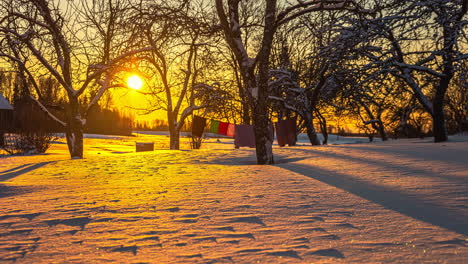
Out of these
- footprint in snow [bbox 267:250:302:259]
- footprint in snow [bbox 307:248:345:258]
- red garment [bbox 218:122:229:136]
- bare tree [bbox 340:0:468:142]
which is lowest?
footprint in snow [bbox 267:250:302:259]

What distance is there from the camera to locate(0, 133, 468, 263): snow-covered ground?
Result: 8.25ft

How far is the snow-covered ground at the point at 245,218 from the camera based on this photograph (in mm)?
2516

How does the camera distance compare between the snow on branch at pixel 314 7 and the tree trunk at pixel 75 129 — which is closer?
the snow on branch at pixel 314 7

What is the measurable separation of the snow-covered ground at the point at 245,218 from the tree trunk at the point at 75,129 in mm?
6783

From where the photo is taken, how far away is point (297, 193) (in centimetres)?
442

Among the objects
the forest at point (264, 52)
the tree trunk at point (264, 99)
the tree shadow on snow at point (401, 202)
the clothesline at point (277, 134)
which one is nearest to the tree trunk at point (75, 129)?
the forest at point (264, 52)

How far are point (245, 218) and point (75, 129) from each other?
10.7 m

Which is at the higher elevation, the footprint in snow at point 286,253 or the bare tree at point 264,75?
the bare tree at point 264,75

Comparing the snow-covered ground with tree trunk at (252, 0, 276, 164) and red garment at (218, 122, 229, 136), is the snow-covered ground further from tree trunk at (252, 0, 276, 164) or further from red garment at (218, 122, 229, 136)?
red garment at (218, 122, 229, 136)

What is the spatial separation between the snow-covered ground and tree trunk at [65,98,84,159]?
6783 millimetres

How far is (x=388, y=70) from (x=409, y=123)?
21.4 m

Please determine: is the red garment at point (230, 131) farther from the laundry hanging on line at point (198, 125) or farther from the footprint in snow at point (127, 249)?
the footprint in snow at point (127, 249)

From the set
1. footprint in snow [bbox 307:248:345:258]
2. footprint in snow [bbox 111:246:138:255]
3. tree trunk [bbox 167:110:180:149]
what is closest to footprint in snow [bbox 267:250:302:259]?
footprint in snow [bbox 307:248:345:258]

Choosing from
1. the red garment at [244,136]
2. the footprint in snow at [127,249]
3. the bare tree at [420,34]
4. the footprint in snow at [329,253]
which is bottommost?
the footprint in snow at [127,249]
